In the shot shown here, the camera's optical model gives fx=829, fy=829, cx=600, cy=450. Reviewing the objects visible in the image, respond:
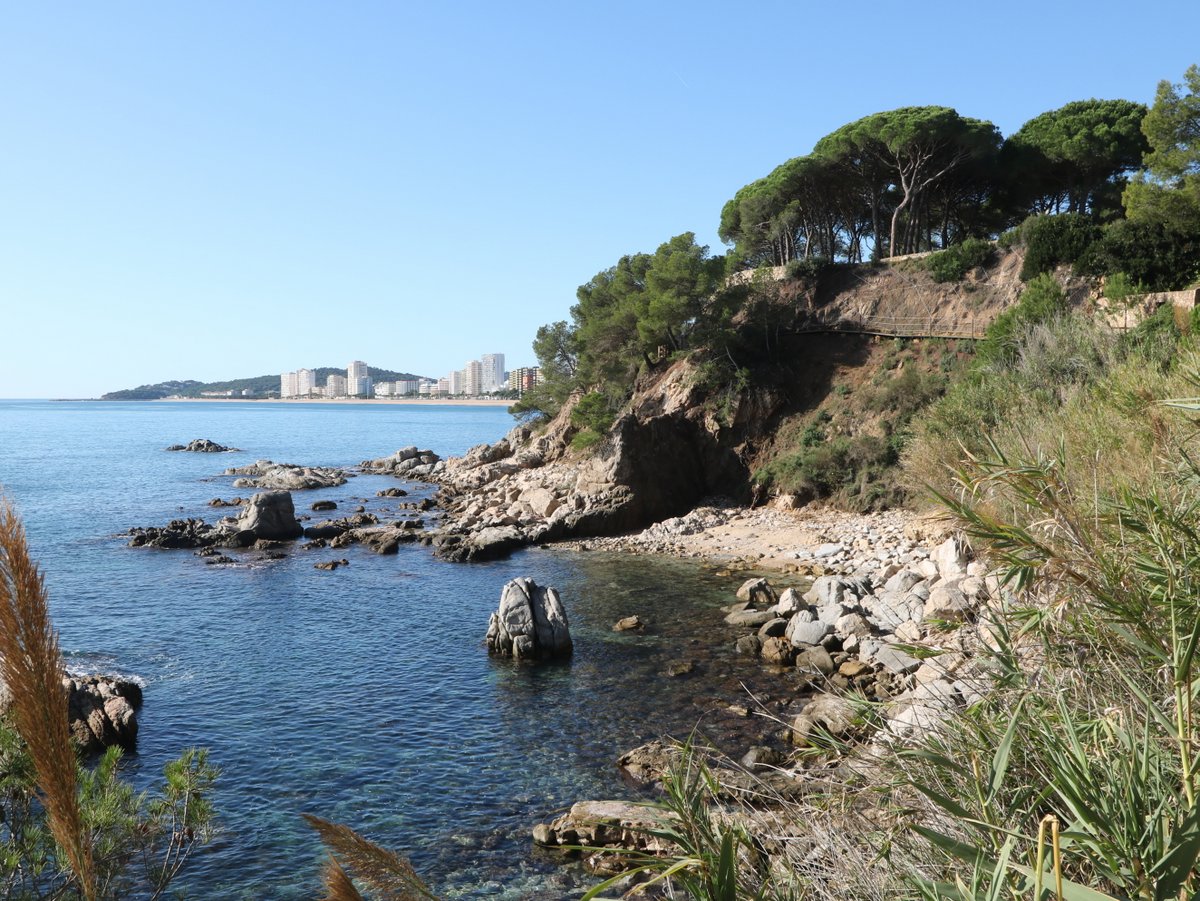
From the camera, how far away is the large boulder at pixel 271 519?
118 ft

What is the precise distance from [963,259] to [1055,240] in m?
4.85

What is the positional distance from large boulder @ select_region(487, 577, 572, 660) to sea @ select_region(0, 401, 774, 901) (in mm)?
565

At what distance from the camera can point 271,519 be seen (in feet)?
119

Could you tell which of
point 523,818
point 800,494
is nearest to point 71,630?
point 523,818

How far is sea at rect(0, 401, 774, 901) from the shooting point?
12.1 m

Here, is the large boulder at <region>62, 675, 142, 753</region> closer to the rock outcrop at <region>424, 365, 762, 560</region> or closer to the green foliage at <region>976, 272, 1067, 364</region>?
the rock outcrop at <region>424, 365, 762, 560</region>

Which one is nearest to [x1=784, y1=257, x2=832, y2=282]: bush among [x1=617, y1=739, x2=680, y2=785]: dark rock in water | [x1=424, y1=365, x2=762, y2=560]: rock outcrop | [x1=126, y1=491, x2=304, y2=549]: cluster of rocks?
[x1=424, y1=365, x2=762, y2=560]: rock outcrop

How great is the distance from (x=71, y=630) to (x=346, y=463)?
53.2 m

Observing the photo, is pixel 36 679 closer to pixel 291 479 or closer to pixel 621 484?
pixel 621 484

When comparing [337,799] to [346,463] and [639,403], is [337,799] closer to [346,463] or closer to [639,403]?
[639,403]

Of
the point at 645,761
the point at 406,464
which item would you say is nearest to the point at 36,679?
the point at 645,761

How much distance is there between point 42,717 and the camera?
242 cm

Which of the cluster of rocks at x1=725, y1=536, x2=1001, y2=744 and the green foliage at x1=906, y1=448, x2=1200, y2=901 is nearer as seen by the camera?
the green foliage at x1=906, y1=448, x2=1200, y2=901

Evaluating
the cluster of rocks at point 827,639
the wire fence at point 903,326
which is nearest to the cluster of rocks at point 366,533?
the cluster of rocks at point 827,639
